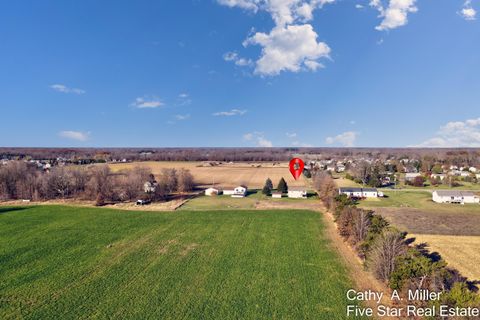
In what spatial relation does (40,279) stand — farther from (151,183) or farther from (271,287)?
(151,183)

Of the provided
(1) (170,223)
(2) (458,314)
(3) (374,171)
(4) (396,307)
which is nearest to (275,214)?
(1) (170,223)

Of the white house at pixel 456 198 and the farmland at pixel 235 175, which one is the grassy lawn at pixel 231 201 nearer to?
the farmland at pixel 235 175

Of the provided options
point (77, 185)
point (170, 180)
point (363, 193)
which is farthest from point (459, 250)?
point (77, 185)

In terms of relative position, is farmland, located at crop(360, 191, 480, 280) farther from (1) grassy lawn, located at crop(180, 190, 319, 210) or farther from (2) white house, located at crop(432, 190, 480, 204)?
(1) grassy lawn, located at crop(180, 190, 319, 210)

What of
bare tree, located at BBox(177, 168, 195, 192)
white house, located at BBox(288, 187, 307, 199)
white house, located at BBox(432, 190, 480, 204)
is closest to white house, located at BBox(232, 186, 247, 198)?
white house, located at BBox(288, 187, 307, 199)

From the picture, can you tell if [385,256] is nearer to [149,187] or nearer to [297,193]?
[297,193]

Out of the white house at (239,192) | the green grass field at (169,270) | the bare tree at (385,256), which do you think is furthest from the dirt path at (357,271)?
the white house at (239,192)
